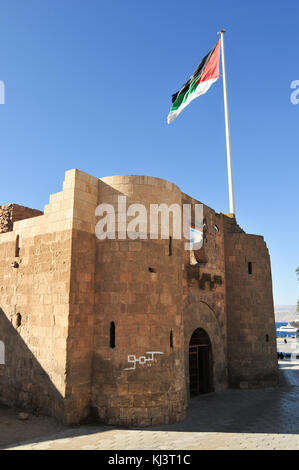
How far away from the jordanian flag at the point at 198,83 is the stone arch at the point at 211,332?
10.8 metres

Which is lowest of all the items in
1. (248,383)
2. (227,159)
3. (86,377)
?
(248,383)

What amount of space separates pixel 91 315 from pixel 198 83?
14823mm

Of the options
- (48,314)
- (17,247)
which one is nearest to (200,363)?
(48,314)

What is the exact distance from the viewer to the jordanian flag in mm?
19234

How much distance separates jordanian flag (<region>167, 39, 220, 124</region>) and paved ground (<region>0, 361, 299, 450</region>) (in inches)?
587

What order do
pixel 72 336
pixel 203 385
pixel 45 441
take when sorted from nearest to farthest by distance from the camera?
1. pixel 45 441
2. pixel 72 336
3. pixel 203 385

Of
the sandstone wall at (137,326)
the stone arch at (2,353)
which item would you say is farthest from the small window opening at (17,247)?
the sandstone wall at (137,326)

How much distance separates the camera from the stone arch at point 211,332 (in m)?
14.5

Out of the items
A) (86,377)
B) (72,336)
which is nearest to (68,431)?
(86,377)

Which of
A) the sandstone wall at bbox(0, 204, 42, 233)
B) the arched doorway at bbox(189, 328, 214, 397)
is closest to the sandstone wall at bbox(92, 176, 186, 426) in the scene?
the arched doorway at bbox(189, 328, 214, 397)

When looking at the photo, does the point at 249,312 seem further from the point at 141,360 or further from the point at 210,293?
the point at 141,360
